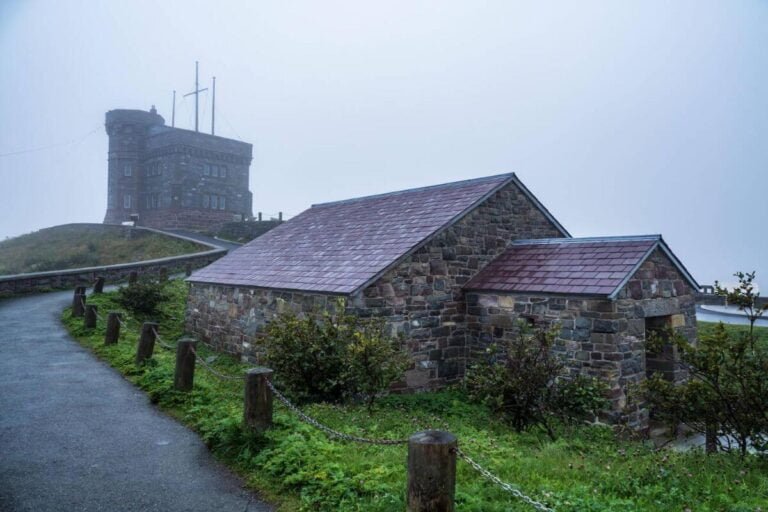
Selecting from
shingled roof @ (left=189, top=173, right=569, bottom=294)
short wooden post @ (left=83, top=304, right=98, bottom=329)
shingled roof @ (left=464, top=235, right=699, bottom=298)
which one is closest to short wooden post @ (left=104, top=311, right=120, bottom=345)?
short wooden post @ (left=83, top=304, right=98, bottom=329)

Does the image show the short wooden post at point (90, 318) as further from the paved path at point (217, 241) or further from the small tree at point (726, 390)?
the paved path at point (217, 241)

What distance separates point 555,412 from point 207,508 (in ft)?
21.3

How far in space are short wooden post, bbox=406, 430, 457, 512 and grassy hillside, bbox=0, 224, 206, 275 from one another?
32.2 m

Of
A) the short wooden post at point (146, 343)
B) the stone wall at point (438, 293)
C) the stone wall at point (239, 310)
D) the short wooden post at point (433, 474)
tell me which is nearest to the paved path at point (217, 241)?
the stone wall at point (239, 310)

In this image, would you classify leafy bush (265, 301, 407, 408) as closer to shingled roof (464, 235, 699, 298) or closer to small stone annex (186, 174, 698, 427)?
small stone annex (186, 174, 698, 427)

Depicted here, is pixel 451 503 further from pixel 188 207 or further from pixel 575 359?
pixel 188 207

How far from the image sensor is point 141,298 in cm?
1777

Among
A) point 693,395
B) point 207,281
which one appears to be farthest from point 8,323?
point 693,395

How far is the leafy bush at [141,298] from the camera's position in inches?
694

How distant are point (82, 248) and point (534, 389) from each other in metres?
38.7

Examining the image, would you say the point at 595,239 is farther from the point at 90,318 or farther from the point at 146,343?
the point at 90,318

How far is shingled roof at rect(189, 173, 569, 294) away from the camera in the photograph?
38.1 feet

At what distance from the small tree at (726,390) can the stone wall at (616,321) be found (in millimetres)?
2220

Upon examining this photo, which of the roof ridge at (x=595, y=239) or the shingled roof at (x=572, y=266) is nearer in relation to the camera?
the shingled roof at (x=572, y=266)
